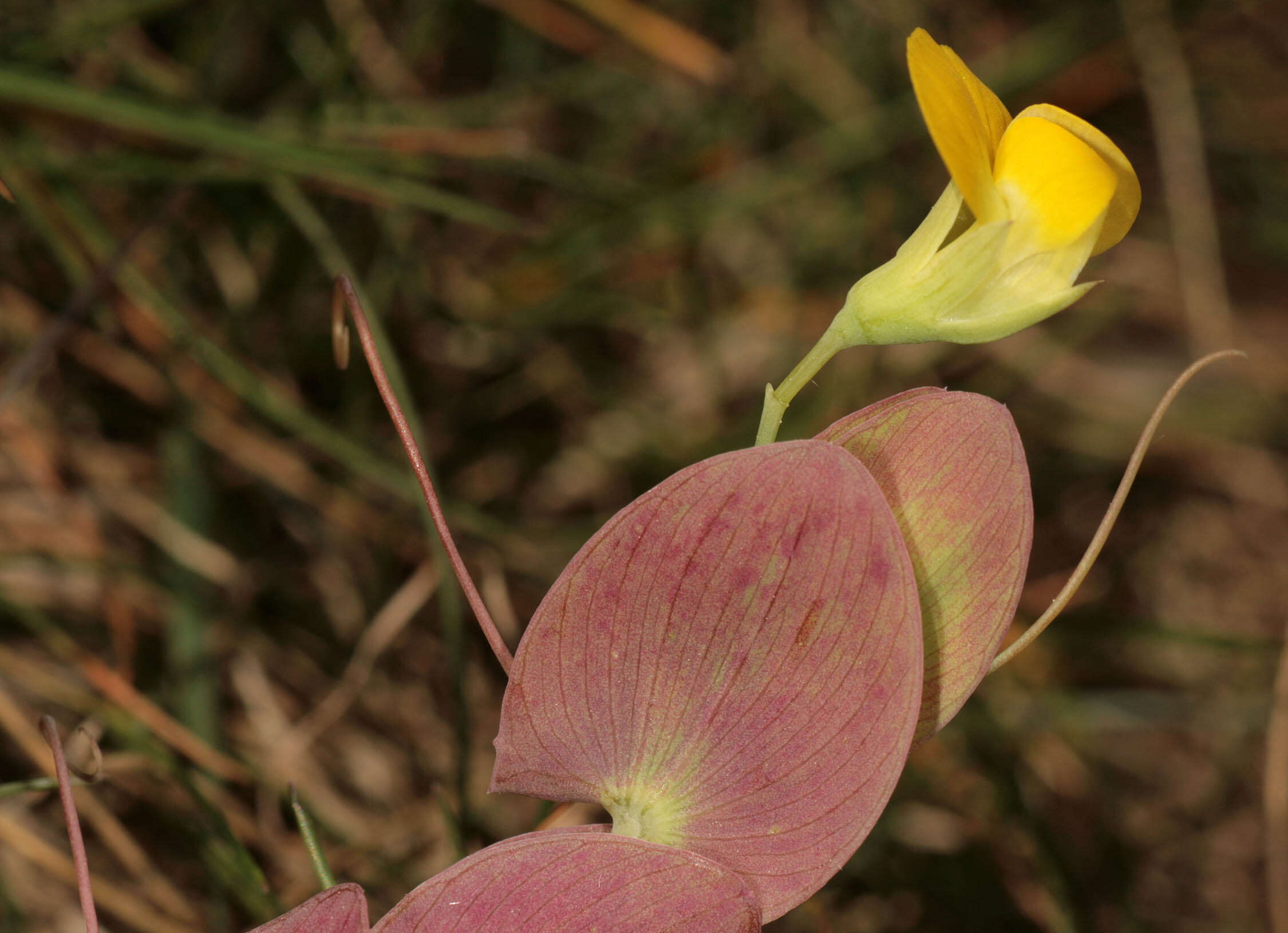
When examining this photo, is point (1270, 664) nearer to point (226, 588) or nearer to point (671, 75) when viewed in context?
point (671, 75)

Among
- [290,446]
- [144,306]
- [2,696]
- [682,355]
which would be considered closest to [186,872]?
[2,696]

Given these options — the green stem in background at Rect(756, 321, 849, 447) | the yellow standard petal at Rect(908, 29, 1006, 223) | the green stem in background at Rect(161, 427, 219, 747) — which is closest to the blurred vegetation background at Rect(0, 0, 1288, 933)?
the green stem in background at Rect(161, 427, 219, 747)

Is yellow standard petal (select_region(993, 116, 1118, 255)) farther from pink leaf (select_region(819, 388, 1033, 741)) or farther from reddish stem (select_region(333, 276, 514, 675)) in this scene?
reddish stem (select_region(333, 276, 514, 675))

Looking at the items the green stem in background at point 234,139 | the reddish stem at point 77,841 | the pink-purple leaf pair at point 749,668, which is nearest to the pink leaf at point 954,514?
the pink-purple leaf pair at point 749,668

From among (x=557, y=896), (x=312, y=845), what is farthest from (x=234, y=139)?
(x=557, y=896)

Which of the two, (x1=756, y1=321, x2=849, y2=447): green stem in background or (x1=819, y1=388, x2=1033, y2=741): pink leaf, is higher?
(x1=756, y1=321, x2=849, y2=447): green stem in background

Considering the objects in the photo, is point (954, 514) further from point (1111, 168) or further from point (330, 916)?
point (330, 916)

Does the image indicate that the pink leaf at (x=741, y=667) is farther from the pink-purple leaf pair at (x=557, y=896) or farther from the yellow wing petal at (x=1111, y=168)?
the yellow wing petal at (x=1111, y=168)
